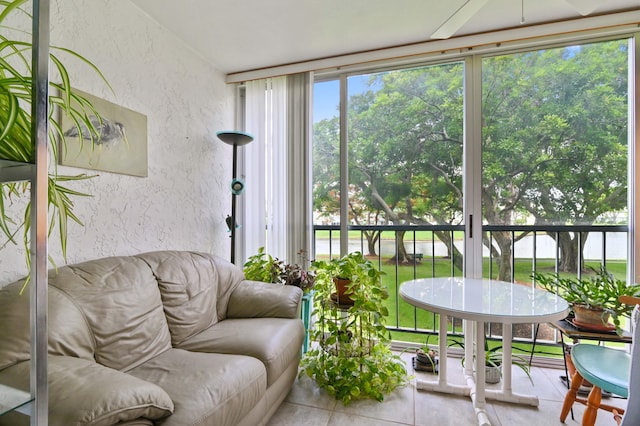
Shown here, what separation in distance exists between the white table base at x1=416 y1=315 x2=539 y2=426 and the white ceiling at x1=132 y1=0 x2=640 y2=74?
1.98 meters

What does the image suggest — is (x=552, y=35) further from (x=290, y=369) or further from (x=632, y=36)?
(x=290, y=369)

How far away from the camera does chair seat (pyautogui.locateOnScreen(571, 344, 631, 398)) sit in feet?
3.91

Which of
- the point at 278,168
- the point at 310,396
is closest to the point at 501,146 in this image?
the point at 278,168

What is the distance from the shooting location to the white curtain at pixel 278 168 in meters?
2.61

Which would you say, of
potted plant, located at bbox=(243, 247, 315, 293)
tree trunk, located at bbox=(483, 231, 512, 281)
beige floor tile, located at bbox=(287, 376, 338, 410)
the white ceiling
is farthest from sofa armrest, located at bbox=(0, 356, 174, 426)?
tree trunk, located at bbox=(483, 231, 512, 281)

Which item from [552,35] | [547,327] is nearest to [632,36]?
[552,35]

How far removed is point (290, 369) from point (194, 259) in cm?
95

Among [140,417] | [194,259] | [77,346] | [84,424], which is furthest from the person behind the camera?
[194,259]

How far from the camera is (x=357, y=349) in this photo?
1.84 meters

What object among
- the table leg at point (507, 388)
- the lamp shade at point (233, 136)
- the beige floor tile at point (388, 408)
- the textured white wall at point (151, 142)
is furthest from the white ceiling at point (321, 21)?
the beige floor tile at point (388, 408)

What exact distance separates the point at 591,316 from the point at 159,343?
7.94 ft

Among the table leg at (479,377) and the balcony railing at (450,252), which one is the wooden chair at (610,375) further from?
the balcony railing at (450,252)

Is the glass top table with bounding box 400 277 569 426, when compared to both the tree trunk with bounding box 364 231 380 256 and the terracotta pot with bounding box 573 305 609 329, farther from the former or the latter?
the tree trunk with bounding box 364 231 380 256

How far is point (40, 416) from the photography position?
0.63 metres
